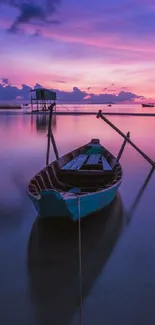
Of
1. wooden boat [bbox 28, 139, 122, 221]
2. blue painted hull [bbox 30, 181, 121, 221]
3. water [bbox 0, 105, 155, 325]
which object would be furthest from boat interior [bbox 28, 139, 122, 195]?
water [bbox 0, 105, 155, 325]

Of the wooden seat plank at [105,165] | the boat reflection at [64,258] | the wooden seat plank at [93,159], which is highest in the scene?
the wooden seat plank at [105,165]

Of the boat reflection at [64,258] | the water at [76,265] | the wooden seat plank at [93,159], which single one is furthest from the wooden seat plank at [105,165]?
the boat reflection at [64,258]

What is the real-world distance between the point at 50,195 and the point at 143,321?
2767mm

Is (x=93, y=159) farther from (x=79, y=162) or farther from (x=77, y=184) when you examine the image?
(x=77, y=184)

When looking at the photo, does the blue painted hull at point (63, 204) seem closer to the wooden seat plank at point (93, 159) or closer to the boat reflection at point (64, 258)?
the boat reflection at point (64, 258)

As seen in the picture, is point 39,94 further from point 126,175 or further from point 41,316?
point 41,316

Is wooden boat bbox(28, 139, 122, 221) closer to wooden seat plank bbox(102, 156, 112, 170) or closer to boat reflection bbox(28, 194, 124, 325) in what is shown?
wooden seat plank bbox(102, 156, 112, 170)

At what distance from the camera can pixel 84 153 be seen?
514 inches

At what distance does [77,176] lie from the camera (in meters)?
9.55

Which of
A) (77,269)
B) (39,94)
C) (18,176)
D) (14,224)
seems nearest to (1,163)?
(18,176)

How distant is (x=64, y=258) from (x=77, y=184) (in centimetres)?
337

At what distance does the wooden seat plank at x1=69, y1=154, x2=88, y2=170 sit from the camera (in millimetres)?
10234

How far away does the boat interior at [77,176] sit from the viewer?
8.43 m

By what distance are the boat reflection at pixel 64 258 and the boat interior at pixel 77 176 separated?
0.83 metres
